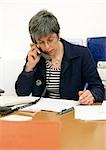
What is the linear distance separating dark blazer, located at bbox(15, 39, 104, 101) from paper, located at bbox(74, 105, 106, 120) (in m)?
0.40

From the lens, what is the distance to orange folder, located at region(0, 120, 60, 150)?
34.6 inches

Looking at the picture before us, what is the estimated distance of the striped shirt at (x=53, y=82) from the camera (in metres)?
1.89

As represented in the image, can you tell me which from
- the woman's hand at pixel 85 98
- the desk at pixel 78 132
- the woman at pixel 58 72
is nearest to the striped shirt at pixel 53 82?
the woman at pixel 58 72

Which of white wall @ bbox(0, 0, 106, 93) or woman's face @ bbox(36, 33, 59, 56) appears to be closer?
woman's face @ bbox(36, 33, 59, 56)

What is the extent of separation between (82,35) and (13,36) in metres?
0.71

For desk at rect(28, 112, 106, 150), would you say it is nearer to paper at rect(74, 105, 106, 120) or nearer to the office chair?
paper at rect(74, 105, 106, 120)

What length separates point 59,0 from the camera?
294 cm

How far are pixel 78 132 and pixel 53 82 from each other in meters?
0.84

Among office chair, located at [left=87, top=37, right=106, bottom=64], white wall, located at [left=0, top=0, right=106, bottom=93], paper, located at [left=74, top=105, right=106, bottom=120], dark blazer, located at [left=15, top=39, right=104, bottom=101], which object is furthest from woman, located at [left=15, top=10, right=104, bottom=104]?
white wall, located at [left=0, top=0, right=106, bottom=93]

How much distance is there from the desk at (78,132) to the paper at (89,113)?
4 centimetres

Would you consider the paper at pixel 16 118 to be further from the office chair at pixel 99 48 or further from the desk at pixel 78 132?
the office chair at pixel 99 48

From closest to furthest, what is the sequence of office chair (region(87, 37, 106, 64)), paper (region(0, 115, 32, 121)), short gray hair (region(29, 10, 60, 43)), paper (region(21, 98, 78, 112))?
1. paper (region(0, 115, 32, 121))
2. paper (region(21, 98, 78, 112))
3. short gray hair (region(29, 10, 60, 43))
4. office chair (region(87, 37, 106, 64))

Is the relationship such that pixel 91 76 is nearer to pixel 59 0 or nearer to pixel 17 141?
pixel 17 141

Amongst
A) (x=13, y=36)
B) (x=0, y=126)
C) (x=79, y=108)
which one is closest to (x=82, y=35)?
(x=13, y=36)
